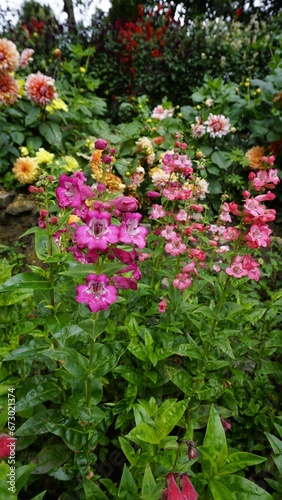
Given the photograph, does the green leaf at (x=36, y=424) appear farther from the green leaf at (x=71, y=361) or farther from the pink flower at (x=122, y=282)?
the pink flower at (x=122, y=282)

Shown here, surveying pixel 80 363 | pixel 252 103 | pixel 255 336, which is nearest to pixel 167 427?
pixel 80 363

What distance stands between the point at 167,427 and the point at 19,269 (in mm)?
1999

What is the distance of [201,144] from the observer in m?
3.51

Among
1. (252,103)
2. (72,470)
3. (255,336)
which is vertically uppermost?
(252,103)

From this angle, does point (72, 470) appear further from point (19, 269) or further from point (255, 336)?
point (19, 269)

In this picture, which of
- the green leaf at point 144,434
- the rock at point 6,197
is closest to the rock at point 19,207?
the rock at point 6,197

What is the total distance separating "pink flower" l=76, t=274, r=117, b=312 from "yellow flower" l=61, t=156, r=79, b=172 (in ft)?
7.42

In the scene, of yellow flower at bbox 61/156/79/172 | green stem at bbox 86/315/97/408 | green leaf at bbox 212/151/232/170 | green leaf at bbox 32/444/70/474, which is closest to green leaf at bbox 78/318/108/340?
green stem at bbox 86/315/97/408

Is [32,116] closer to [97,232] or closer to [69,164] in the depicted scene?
[69,164]

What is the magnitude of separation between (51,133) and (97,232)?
279cm

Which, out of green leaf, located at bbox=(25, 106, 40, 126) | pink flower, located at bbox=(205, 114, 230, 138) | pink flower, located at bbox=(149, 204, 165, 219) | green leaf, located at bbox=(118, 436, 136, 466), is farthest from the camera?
green leaf, located at bbox=(25, 106, 40, 126)

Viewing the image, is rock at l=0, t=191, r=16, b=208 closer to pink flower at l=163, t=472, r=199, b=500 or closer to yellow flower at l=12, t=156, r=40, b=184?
yellow flower at l=12, t=156, r=40, b=184

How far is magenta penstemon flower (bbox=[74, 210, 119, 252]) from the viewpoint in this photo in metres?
0.94

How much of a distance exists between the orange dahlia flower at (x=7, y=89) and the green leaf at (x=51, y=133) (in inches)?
13.5
